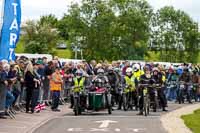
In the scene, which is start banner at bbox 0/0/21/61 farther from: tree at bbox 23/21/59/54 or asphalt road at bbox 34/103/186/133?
tree at bbox 23/21/59/54

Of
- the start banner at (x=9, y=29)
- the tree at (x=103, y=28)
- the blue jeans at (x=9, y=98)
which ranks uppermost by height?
the tree at (x=103, y=28)

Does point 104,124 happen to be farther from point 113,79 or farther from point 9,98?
point 113,79

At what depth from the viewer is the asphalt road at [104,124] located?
1952 cm

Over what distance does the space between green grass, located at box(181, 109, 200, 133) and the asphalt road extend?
0.89 m

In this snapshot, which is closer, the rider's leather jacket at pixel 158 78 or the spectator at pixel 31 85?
the spectator at pixel 31 85

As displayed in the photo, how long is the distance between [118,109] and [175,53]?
68071 millimetres

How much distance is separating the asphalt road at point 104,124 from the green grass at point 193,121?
889 millimetres

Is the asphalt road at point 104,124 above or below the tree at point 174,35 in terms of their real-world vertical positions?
below

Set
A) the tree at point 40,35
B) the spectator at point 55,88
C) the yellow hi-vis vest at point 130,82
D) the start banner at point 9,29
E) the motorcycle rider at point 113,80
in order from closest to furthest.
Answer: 1. the start banner at point 9,29
2. the spectator at point 55,88
3. the yellow hi-vis vest at point 130,82
4. the motorcycle rider at point 113,80
5. the tree at point 40,35

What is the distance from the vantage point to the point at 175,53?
96.4 meters

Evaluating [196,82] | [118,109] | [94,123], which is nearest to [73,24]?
[196,82]

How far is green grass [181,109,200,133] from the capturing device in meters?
20.5

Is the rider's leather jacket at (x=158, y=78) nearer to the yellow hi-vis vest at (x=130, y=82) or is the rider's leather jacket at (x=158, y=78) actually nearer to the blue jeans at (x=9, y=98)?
the yellow hi-vis vest at (x=130, y=82)

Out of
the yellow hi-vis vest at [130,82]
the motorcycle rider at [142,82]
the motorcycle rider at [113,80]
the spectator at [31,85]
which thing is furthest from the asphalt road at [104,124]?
the motorcycle rider at [113,80]
